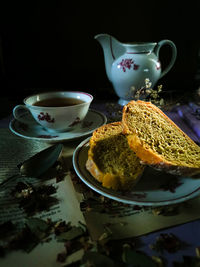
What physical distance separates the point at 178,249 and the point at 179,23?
169 cm

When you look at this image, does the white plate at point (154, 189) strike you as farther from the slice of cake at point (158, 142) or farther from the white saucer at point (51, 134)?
the white saucer at point (51, 134)

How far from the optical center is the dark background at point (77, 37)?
61.6 inches

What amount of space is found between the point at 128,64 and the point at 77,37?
577 millimetres

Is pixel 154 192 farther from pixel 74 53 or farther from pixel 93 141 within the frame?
pixel 74 53

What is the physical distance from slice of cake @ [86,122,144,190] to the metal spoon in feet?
0.53

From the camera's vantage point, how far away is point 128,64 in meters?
1.33

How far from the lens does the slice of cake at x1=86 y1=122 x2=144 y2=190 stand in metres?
0.62

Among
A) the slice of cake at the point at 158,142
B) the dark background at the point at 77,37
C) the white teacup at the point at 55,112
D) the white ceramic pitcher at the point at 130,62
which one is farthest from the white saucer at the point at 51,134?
the dark background at the point at 77,37

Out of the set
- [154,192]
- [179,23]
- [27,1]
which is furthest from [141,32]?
[154,192]

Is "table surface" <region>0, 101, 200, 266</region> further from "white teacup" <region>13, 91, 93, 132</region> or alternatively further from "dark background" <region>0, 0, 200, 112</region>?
"dark background" <region>0, 0, 200, 112</region>

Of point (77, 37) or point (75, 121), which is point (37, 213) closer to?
point (75, 121)

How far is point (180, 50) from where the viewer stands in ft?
5.80

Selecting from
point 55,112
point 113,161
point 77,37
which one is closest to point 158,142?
point 113,161

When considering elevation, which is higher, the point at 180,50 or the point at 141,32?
the point at 141,32
